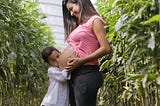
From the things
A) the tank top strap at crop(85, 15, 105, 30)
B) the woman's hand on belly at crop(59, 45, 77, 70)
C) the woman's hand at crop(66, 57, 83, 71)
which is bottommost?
the woman's hand at crop(66, 57, 83, 71)

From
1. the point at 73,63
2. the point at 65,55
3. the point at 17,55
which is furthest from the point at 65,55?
the point at 17,55

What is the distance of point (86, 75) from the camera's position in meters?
1.37

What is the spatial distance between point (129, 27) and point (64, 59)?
49 cm

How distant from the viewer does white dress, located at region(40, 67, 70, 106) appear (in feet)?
4.94

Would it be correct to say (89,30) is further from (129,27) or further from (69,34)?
(129,27)

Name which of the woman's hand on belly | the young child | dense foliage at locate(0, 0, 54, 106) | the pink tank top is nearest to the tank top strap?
the pink tank top

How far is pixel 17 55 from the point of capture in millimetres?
2109

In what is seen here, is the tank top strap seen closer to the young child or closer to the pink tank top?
the pink tank top

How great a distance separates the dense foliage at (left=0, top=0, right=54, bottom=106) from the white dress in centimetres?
30

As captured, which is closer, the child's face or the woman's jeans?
the woman's jeans

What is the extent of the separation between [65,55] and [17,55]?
0.71 meters

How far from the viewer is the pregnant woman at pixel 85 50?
1.35 m

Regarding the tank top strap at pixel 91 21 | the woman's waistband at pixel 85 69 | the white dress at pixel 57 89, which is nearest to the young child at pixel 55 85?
the white dress at pixel 57 89

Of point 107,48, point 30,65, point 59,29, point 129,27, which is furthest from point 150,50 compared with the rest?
point 59,29
